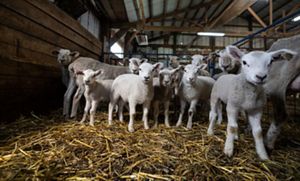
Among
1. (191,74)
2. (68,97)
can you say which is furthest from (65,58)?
(191,74)

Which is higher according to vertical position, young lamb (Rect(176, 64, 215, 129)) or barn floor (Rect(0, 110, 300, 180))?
young lamb (Rect(176, 64, 215, 129))

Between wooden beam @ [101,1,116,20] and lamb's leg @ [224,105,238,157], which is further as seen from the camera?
wooden beam @ [101,1,116,20]

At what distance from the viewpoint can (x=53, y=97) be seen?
16.5 ft

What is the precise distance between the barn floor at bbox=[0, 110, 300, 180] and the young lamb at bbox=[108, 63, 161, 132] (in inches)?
16.6

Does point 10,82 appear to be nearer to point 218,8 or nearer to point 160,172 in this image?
point 160,172

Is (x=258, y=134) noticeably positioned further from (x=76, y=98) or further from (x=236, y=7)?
(x=236, y=7)

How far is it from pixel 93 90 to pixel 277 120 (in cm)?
292

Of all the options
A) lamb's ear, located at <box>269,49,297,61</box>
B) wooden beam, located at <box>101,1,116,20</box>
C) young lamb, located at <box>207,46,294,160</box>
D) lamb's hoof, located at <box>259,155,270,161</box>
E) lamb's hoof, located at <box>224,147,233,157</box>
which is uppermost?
wooden beam, located at <box>101,1,116,20</box>

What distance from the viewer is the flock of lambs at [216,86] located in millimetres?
2365

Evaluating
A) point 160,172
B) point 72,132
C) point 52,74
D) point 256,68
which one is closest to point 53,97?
point 52,74

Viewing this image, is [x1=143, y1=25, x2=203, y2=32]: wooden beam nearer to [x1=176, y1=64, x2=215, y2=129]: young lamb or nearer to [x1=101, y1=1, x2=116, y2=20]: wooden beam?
[x1=101, y1=1, x2=116, y2=20]: wooden beam

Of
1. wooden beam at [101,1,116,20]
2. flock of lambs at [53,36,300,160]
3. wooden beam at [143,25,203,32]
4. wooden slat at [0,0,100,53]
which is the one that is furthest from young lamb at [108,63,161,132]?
wooden beam at [143,25,203,32]

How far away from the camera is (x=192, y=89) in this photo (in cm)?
392

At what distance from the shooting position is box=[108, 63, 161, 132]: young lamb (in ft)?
11.4
